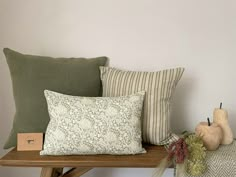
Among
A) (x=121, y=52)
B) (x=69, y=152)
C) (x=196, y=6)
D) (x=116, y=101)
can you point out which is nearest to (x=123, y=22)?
(x=121, y=52)

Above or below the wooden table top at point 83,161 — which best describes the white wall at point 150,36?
above

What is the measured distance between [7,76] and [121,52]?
729mm

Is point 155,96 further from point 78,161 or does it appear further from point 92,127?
point 78,161

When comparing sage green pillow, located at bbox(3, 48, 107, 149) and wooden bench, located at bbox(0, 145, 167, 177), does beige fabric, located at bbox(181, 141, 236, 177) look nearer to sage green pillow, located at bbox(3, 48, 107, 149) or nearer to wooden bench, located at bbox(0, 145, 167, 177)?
wooden bench, located at bbox(0, 145, 167, 177)

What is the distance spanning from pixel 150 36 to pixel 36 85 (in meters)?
0.72

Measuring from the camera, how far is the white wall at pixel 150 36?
1729 mm

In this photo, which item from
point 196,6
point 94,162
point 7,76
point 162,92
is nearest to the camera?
point 94,162

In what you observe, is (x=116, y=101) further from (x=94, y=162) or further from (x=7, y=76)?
(x=7, y=76)

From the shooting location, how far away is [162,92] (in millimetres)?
1518

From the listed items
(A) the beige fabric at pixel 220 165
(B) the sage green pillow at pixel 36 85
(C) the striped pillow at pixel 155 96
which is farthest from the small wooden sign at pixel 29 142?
(A) the beige fabric at pixel 220 165

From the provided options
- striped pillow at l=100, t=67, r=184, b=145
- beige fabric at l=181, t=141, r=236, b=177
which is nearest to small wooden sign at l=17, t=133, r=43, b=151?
striped pillow at l=100, t=67, r=184, b=145

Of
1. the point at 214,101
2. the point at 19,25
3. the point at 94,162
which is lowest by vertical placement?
the point at 94,162

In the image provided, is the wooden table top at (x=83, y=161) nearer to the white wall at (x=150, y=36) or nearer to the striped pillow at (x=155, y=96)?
the striped pillow at (x=155, y=96)

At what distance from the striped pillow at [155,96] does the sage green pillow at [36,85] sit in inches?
8.8
